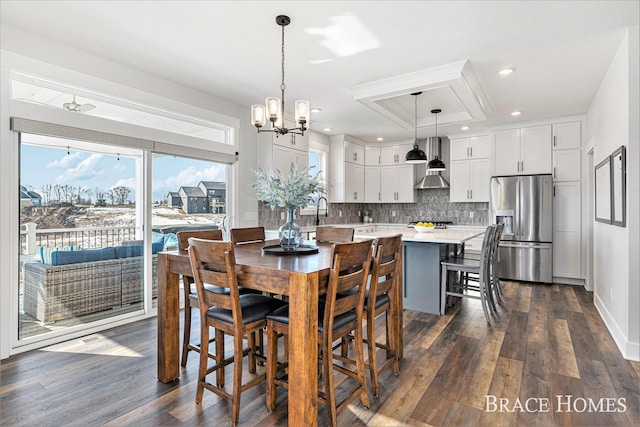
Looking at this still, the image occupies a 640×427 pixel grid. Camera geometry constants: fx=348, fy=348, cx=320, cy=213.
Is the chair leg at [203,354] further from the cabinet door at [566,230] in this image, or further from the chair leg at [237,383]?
the cabinet door at [566,230]

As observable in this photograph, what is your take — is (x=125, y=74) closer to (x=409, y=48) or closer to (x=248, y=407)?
(x=409, y=48)

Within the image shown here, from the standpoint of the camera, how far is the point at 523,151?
18.8 ft

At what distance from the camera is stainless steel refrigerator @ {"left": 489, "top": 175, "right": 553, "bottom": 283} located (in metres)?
5.40

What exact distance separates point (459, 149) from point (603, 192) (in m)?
2.96

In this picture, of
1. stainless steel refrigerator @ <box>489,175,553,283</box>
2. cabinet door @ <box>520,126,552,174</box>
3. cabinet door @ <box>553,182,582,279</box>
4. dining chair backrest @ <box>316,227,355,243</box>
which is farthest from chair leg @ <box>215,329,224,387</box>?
cabinet door @ <box>520,126,552,174</box>

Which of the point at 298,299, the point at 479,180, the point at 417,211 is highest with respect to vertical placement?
the point at 479,180

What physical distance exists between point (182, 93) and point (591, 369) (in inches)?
182

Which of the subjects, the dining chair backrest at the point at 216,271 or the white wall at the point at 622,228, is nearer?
the dining chair backrest at the point at 216,271

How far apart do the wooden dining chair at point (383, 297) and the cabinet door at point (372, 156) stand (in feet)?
16.6

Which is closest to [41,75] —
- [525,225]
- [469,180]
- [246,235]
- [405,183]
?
[246,235]

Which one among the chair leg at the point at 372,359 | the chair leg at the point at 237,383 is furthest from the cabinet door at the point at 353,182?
the chair leg at the point at 237,383

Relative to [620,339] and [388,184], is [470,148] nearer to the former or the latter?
[388,184]

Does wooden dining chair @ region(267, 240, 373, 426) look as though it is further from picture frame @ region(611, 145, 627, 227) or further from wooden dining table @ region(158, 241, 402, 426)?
picture frame @ region(611, 145, 627, 227)

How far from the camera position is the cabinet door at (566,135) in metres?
5.32
